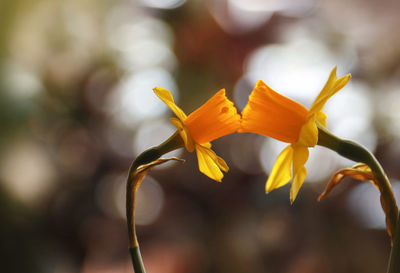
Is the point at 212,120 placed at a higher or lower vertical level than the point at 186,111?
higher

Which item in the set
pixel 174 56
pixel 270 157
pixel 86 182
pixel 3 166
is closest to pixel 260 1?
pixel 174 56

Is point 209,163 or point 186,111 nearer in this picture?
point 209,163

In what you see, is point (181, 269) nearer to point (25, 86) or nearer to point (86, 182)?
point (86, 182)

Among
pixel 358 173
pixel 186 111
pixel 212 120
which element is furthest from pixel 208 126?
pixel 186 111

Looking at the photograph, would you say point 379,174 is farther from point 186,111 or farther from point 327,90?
point 186,111

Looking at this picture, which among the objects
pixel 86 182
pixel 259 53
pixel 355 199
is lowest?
pixel 355 199
